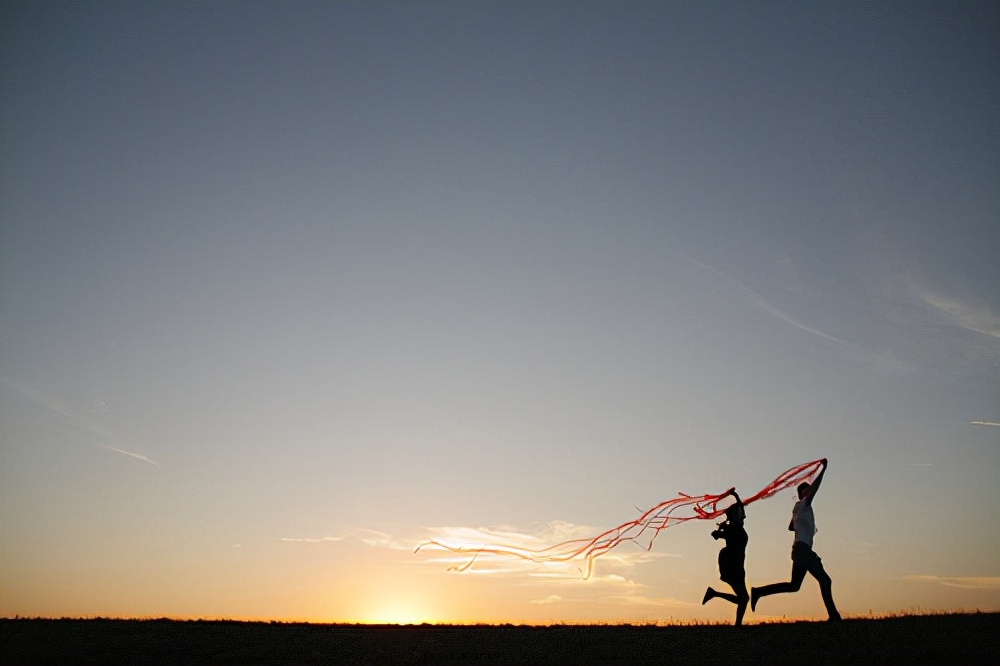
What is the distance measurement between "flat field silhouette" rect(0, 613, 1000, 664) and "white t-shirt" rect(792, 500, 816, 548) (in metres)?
1.80

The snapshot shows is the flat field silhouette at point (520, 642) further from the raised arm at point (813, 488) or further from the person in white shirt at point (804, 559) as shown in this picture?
the raised arm at point (813, 488)

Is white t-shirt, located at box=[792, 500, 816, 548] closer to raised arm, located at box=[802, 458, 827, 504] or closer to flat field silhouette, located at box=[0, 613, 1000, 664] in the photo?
raised arm, located at box=[802, 458, 827, 504]

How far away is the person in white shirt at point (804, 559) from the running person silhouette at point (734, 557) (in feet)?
1.34

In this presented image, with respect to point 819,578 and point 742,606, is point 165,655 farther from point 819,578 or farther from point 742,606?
point 819,578

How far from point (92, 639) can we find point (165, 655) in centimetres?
300

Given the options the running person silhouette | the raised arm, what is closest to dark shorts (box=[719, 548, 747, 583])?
the running person silhouette

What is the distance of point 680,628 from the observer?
760 inches

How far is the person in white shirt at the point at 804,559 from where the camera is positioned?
688 inches

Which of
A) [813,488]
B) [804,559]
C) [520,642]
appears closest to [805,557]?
[804,559]

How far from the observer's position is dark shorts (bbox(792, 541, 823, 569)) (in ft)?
57.5

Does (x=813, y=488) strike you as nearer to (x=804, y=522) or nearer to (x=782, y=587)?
(x=804, y=522)

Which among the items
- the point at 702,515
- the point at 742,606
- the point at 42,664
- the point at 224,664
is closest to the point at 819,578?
the point at 742,606

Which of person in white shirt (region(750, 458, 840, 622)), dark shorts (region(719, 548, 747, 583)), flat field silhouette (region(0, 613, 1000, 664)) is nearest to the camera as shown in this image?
flat field silhouette (region(0, 613, 1000, 664))

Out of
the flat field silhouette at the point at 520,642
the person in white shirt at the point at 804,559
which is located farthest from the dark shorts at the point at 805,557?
the flat field silhouette at the point at 520,642
